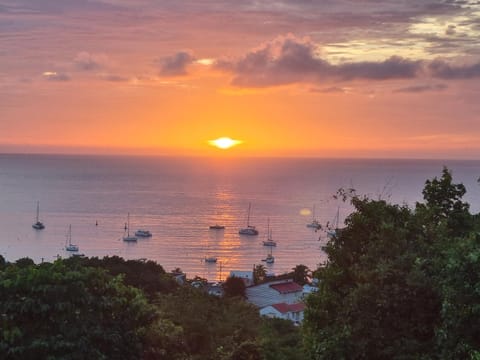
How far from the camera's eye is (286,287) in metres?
44.2

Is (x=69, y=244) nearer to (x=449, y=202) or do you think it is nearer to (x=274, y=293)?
(x=274, y=293)

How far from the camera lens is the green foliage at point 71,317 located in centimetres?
905

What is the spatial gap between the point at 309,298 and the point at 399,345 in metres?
1.91

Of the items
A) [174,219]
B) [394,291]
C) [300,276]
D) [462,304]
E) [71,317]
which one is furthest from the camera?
[174,219]

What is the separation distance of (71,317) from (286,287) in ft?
118

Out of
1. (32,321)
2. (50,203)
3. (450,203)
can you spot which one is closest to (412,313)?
(450,203)

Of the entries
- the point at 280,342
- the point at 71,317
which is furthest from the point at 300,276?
the point at 71,317

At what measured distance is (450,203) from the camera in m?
11.9

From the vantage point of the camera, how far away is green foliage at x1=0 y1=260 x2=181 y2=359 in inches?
356

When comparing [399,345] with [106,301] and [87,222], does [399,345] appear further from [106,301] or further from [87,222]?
[87,222]

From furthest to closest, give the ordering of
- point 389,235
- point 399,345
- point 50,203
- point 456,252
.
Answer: point 50,203, point 389,235, point 399,345, point 456,252

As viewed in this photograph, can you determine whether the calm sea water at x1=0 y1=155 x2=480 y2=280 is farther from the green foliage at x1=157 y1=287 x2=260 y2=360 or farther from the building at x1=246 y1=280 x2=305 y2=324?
the green foliage at x1=157 y1=287 x2=260 y2=360

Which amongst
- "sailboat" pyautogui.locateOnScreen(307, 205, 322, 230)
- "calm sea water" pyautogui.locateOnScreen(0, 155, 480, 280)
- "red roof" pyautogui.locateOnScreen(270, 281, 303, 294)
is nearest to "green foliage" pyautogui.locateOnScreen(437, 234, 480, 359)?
"sailboat" pyautogui.locateOnScreen(307, 205, 322, 230)

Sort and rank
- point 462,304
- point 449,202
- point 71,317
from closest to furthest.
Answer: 1. point 462,304
2. point 71,317
3. point 449,202
